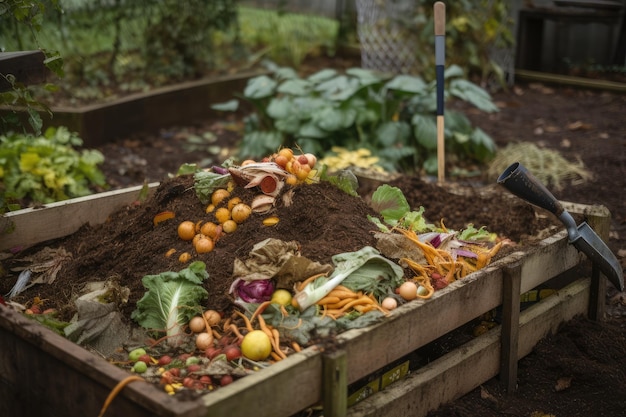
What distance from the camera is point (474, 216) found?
14.7ft

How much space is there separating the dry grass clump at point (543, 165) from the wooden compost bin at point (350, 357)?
2.39 meters

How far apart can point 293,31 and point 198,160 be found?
419 cm

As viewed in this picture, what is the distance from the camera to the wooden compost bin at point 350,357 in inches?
99.2

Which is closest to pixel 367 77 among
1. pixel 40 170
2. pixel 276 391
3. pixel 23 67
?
pixel 40 170

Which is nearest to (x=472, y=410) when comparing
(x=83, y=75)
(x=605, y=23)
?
(x=83, y=75)

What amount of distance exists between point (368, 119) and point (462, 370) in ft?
11.4

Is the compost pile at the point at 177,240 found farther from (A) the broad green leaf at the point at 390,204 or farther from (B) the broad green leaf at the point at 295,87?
(B) the broad green leaf at the point at 295,87

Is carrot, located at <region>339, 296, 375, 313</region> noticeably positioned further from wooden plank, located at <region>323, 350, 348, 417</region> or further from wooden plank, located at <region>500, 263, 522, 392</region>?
wooden plank, located at <region>500, 263, 522, 392</region>

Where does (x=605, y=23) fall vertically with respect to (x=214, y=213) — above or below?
below

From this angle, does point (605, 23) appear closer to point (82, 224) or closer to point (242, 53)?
point (242, 53)

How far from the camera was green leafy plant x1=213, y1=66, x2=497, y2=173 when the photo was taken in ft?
21.5

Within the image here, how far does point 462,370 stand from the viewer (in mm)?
3379

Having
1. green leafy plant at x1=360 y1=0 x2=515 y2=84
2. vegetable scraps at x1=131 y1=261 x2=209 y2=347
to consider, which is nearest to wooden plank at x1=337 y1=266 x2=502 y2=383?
vegetable scraps at x1=131 y1=261 x2=209 y2=347

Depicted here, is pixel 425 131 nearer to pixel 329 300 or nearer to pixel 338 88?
pixel 338 88
